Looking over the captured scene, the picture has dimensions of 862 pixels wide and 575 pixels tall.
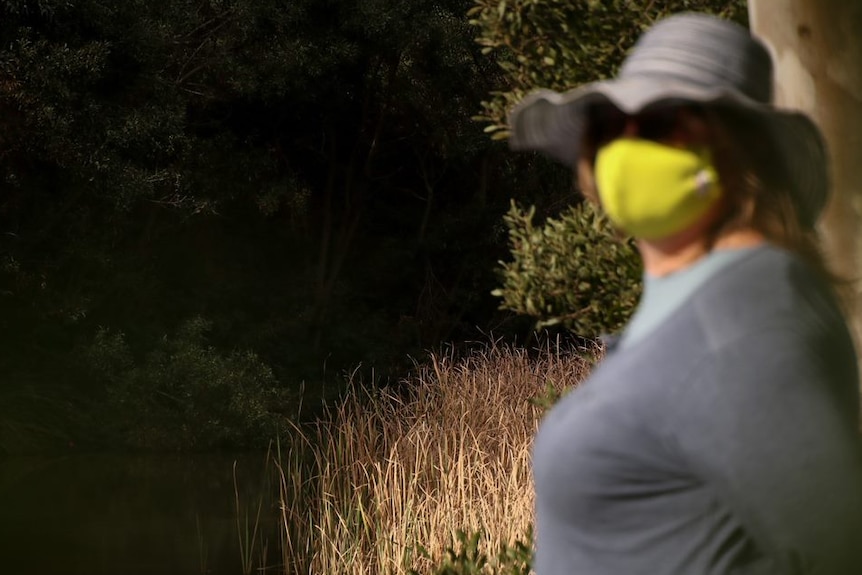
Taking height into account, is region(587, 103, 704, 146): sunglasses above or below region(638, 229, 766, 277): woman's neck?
above

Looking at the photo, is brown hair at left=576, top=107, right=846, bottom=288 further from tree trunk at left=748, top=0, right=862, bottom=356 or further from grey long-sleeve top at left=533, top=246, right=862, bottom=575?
tree trunk at left=748, top=0, right=862, bottom=356

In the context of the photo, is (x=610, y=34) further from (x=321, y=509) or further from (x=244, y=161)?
(x=244, y=161)

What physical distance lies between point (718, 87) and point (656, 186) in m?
0.11

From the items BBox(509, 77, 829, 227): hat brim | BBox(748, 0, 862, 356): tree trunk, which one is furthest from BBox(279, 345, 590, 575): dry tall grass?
BBox(509, 77, 829, 227): hat brim

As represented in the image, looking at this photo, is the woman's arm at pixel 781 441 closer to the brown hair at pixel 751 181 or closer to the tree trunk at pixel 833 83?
the brown hair at pixel 751 181

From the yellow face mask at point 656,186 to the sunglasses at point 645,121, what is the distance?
1 centimetres

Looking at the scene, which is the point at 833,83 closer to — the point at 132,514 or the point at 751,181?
the point at 751,181

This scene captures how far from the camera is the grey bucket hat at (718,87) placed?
1.20m

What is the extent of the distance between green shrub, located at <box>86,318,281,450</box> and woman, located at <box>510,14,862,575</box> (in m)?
11.1

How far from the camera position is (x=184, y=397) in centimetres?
1243

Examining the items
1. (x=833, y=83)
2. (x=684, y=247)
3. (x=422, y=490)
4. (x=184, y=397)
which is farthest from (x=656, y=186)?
(x=184, y=397)

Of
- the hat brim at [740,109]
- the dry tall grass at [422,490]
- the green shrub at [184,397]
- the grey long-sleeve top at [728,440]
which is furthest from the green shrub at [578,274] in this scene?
the green shrub at [184,397]

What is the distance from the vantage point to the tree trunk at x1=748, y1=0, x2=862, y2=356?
283 centimetres

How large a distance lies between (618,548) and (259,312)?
1438 cm
